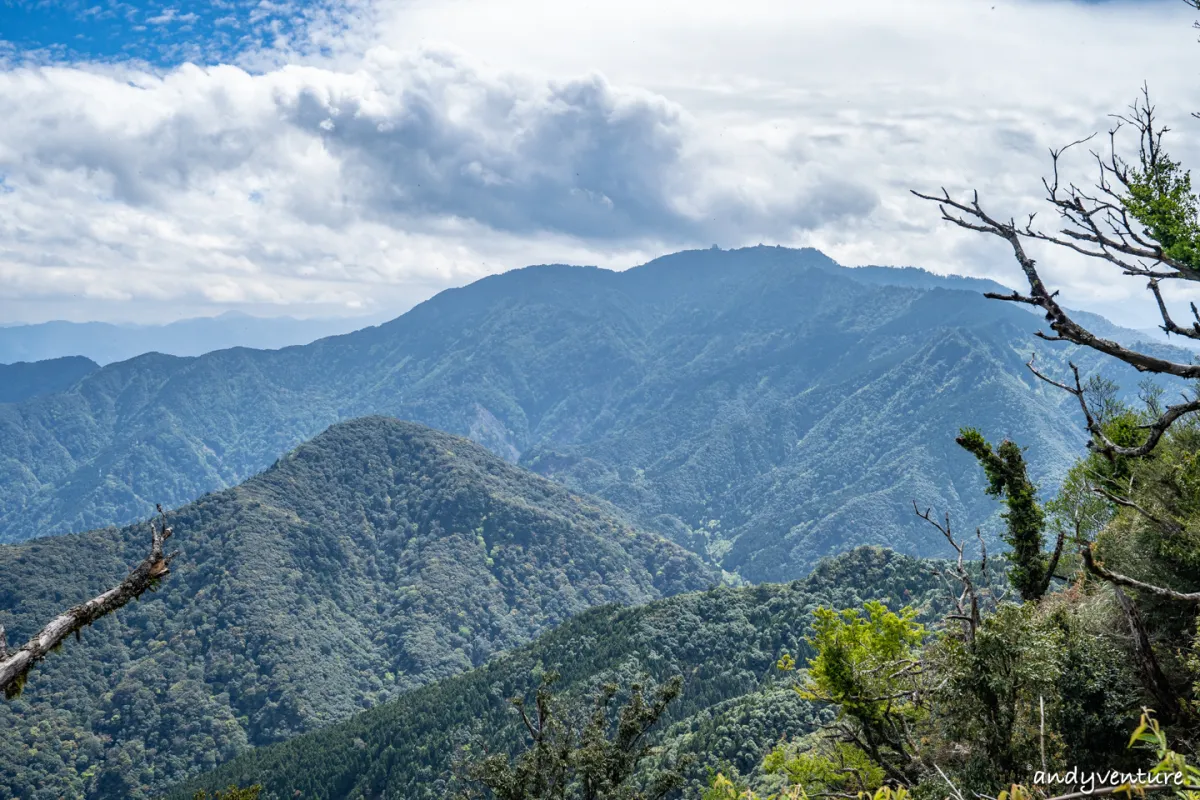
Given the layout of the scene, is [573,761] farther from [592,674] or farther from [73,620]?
[592,674]

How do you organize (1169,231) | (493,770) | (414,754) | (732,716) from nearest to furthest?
(1169,231) → (493,770) → (732,716) → (414,754)

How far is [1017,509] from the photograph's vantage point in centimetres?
3744

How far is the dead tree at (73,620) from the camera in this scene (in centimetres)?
1100

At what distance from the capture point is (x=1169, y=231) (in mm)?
15266

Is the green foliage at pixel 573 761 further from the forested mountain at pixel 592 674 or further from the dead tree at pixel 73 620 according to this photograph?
the forested mountain at pixel 592 674

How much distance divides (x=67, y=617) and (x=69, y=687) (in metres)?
229

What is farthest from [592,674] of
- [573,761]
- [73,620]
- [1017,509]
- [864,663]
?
[73,620]

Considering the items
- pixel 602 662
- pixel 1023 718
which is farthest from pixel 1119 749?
pixel 602 662

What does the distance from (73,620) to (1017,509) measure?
122ft

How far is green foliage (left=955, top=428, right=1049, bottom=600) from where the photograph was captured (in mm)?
36188

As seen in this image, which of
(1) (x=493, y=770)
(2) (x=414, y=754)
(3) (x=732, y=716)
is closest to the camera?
(1) (x=493, y=770)

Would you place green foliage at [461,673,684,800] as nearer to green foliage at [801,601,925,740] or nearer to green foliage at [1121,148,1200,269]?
green foliage at [801,601,925,740]

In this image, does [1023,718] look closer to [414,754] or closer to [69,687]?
[414,754]

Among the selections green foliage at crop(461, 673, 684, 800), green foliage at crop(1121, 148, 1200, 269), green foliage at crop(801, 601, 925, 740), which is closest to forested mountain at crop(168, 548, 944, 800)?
green foliage at crop(461, 673, 684, 800)
